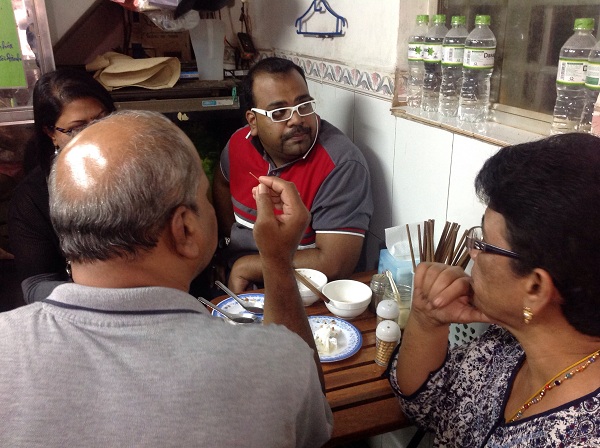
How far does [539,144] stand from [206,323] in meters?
0.67

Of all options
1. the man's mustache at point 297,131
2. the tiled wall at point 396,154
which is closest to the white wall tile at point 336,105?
the tiled wall at point 396,154

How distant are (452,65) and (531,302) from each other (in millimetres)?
1031

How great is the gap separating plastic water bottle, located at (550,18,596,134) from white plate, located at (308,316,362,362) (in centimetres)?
83

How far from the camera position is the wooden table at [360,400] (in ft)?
4.02

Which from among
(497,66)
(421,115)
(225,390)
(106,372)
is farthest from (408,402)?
(497,66)

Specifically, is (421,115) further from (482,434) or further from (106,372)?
(106,372)

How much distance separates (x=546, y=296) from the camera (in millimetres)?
903

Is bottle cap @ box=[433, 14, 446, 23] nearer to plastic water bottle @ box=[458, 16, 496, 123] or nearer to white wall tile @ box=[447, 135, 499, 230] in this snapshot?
plastic water bottle @ box=[458, 16, 496, 123]

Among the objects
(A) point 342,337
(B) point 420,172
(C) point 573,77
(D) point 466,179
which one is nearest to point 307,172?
A: (B) point 420,172

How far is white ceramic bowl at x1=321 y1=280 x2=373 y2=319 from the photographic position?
1.58 metres

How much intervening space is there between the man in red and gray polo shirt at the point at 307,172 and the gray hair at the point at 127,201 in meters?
1.11

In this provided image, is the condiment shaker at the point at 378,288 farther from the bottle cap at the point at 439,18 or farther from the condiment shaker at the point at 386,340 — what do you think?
the bottle cap at the point at 439,18

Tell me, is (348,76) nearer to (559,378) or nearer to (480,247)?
(480,247)

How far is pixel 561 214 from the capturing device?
0.84 metres
